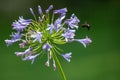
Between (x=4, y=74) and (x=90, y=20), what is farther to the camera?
(x=90, y=20)

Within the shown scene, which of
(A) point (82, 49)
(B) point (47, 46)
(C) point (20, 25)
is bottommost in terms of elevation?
(A) point (82, 49)

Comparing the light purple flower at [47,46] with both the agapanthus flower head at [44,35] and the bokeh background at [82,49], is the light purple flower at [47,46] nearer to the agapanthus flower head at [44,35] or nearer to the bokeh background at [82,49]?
the agapanthus flower head at [44,35]

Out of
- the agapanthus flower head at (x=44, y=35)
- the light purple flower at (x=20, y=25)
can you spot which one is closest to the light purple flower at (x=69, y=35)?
the agapanthus flower head at (x=44, y=35)

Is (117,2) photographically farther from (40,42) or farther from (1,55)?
(40,42)

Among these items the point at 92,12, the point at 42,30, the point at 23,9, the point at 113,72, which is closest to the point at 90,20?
the point at 92,12

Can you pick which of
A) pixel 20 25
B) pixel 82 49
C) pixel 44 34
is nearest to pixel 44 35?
pixel 44 34

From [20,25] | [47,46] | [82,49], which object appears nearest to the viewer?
[47,46]

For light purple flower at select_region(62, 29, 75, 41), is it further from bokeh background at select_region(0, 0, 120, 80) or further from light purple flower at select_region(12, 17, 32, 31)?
bokeh background at select_region(0, 0, 120, 80)

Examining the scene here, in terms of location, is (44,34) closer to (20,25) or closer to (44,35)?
(44,35)
